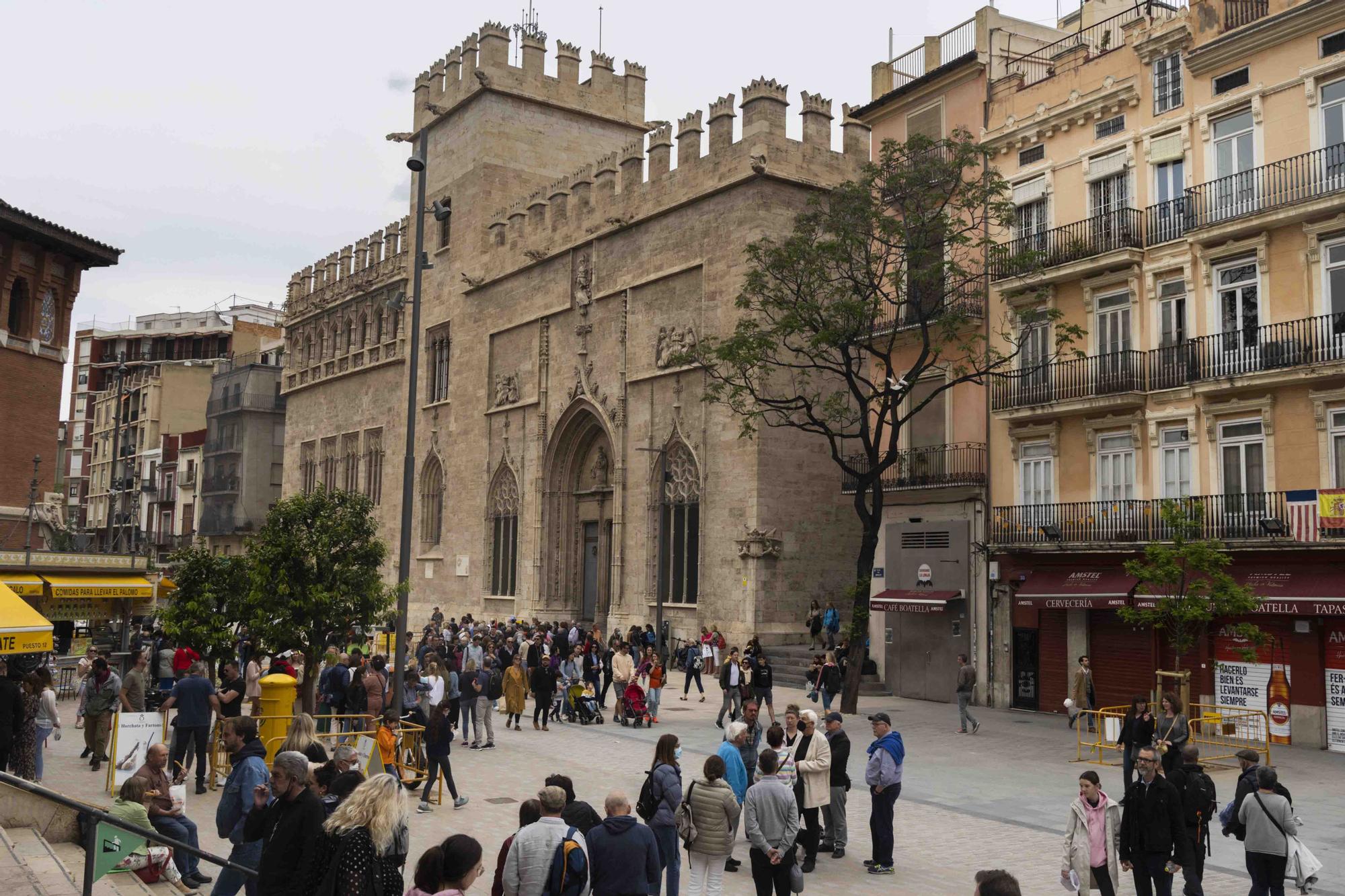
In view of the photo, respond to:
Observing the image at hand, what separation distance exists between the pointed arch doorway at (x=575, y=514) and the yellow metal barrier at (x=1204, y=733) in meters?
18.8

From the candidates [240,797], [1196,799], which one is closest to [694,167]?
[1196,799]

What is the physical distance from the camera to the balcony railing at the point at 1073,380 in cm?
2211

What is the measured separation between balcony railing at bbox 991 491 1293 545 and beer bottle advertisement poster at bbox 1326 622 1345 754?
1781 mm

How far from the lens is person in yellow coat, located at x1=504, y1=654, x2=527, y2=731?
2017cm

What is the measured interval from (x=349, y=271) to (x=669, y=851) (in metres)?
48.8

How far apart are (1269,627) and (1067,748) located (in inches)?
170

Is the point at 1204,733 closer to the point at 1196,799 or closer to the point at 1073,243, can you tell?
the point at 1073,243

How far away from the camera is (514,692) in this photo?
66.5 feet

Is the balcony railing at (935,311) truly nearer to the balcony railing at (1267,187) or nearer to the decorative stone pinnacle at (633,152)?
the balcony railing at (1267,187)

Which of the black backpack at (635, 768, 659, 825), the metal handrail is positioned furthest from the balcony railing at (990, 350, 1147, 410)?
the metal handrail

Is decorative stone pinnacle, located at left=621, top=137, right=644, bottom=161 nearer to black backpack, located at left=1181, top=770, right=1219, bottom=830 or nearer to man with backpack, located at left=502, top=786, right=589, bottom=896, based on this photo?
black backpack, located at left=1181, top=770, right=1219, bottom=830

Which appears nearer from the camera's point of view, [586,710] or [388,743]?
[388,743]

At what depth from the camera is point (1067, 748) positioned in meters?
19.0

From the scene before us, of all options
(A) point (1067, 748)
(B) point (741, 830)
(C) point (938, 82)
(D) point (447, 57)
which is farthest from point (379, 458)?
(B) point (741, 830)
